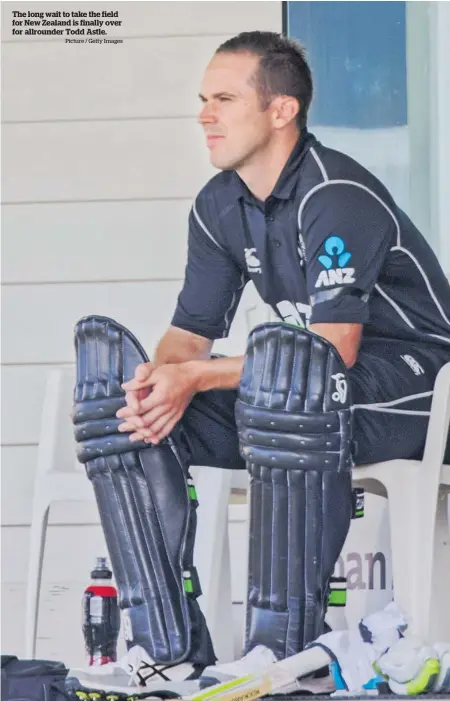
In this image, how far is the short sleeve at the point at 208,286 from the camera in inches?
93.6

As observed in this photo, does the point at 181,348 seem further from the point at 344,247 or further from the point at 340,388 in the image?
the point at 340,388

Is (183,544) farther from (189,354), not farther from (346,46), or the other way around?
(346,46)

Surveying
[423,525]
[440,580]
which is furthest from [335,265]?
[440,580]

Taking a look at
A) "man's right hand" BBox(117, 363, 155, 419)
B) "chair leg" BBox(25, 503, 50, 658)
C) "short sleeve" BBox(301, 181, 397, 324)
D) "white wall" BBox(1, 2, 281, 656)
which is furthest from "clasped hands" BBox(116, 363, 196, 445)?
"white wall" BBox(1, 2, 281, 656)

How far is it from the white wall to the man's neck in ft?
2.38

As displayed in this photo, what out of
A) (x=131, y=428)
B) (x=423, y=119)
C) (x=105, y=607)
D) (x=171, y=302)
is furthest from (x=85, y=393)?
(x=423, y=119)

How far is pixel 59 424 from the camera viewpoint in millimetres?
2602

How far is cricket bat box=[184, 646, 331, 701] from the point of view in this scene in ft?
Answer: 5.65

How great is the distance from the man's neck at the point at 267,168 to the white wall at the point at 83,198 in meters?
0.72

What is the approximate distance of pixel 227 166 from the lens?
2283 millimetres

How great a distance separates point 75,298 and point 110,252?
145mm

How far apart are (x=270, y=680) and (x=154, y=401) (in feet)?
1.58

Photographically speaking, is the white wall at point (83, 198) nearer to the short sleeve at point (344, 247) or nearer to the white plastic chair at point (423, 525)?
the short sleeve at point (344, 247)

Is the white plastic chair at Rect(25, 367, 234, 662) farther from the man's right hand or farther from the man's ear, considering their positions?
the man's ear
